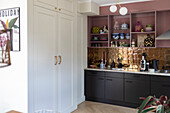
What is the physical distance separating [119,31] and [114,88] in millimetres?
1627

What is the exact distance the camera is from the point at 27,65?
2768 millimetres

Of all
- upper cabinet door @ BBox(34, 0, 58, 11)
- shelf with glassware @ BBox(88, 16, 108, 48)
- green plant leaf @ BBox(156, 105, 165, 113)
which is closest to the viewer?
green plant leaf @ BBox(156, 105, 165, 113)

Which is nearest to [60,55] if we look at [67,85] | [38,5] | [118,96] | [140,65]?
[67,85]

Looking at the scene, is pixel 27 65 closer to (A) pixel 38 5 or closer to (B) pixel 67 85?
(A) pixel 38 5

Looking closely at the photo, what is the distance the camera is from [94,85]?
189 inches

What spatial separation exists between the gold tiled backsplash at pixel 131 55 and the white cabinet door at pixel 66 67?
54.7 inches

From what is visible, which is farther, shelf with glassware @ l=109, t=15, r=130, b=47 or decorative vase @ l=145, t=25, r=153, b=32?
shelf with glassware @ l=109, t=15, r=130, b=47

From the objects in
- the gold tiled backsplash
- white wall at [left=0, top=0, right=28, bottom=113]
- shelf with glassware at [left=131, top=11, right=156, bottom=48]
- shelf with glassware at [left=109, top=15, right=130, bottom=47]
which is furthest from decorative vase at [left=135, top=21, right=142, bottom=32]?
white wall at [left=0, top=0, right=28, bottom=113]

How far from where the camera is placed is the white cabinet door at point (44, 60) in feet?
9.78

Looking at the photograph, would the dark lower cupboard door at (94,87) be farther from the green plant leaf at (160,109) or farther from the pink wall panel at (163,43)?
the green plant leaf at (160,109)

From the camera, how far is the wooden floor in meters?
4.12

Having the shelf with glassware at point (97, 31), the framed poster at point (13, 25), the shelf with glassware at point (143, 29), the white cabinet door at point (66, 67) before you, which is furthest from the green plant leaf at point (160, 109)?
the shelf with glassware at point (97, 31)

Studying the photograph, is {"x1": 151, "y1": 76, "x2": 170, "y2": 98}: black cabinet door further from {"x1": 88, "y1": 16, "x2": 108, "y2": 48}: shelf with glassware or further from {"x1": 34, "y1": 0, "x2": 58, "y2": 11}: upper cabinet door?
{"x1": 34, "y1": 0, "x2": 58, "y2": 11}: upper cabinet door

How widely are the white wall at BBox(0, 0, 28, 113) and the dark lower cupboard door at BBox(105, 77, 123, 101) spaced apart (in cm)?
238
